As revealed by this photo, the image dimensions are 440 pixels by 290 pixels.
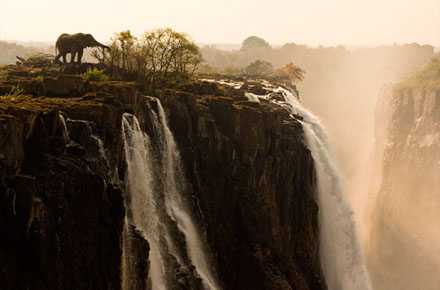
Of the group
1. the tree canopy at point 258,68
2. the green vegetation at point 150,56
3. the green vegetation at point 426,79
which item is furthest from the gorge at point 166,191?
the tree canopy at point 258,68

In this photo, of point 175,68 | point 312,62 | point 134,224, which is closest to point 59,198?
point 134,224

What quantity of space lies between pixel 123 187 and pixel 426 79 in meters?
49.9

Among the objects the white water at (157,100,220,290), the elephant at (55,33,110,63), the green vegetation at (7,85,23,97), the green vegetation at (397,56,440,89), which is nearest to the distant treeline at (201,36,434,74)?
the green vegetation at (397,56,440,89)

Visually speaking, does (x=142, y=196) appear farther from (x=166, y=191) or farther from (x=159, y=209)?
(x=166, y=191)

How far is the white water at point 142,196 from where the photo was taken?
22438 mm

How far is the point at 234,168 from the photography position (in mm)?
29047

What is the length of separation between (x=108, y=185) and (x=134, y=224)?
130 inches

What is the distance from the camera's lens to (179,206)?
84.5 ft

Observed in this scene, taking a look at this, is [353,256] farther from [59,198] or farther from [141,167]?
[59,198]

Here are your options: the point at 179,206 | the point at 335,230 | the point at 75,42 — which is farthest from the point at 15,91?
the point at 335,230

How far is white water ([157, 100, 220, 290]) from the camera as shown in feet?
81.4

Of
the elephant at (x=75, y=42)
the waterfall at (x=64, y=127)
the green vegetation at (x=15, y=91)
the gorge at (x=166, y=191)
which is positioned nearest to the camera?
the gorge at (x=166, y=191)

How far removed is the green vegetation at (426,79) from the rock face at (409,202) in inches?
43.0

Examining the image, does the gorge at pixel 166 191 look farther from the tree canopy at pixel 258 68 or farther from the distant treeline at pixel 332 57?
the distant treeline at pixel 332 57
